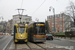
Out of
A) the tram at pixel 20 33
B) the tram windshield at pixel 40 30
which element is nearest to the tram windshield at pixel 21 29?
the tram at pixel 20 33

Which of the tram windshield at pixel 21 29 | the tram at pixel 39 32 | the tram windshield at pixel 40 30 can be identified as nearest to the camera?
the tram windshield at pixel 21 29

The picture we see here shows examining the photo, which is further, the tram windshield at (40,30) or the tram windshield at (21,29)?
the tram windshield at (40,30)

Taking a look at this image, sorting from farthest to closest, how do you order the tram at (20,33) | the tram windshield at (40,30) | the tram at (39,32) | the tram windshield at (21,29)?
the tram windshield at (40,30)
the tram at (39,32)
the tram windshield at (21,29)
the tram at (20,33)

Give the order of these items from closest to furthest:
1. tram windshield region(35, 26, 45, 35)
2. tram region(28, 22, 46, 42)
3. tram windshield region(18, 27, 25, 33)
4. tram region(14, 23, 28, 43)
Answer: tram region(14, 23, 28, 43)
tram windshield region(18, 27, 25, 33)
tram region(28, 22, 46, 42)
tram windshield region(35, 26, 45, 35)

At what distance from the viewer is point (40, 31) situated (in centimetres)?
1889

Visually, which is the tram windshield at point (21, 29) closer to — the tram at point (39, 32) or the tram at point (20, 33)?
the tram at point (20, 33)

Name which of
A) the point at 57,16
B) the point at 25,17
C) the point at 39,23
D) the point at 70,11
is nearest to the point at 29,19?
the point at 25,17

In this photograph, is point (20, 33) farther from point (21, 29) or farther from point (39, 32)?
point (39, 32)

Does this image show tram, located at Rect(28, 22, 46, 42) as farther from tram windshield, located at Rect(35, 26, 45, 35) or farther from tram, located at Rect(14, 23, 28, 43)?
tram, located at Rect(14, 23, 28, 43)

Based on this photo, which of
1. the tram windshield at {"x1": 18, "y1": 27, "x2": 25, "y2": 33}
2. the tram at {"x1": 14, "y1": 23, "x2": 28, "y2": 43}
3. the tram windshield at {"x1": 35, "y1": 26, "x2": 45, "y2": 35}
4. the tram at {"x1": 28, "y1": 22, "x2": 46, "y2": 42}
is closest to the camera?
the tram at {"x1": 14, "y1": 23, "x2": 28, "y2": 43}

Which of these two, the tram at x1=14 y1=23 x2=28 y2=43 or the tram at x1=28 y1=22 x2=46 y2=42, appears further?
the tram at x1=28 y1=22 x2=46 y2=42

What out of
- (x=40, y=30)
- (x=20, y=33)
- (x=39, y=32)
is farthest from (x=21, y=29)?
(x=40, y=30)

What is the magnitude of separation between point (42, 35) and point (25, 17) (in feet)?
271

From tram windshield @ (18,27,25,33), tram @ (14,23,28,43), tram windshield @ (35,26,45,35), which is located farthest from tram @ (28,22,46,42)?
tram windshield @ (18,27,25,33)
